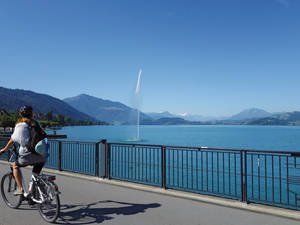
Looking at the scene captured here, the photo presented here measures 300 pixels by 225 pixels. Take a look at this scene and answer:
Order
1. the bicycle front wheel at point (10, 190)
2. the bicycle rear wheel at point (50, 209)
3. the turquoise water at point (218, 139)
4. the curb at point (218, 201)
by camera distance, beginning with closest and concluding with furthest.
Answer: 1. the bicycle rear wheel at point (50, 209)
2. the curb at point (218, 201)
3. the bicycle front wheel at point (10, 190)
4. the turquoise water at point (218, 139)

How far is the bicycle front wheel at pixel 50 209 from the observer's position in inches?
168

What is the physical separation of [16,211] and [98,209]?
1511 millimetres

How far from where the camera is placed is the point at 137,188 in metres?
6.79

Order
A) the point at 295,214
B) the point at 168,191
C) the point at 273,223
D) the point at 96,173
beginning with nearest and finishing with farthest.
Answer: the point at 273,223, the point at 295,214, the point at 168,191, the point at 96,173

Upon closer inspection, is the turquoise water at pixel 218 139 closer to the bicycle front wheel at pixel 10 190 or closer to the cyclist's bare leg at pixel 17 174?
the bicycle front wheel at pixel 10 190

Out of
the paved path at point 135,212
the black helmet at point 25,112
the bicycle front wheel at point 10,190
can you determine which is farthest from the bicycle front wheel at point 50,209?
the black helmet at point 25,112

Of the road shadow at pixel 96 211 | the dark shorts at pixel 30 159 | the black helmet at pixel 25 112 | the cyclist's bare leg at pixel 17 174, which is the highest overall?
the black helmet at pixel 25 112

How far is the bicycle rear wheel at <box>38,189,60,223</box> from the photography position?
426cm

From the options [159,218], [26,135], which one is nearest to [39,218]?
[26,135]

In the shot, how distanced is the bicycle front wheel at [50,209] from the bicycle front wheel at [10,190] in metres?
0.88

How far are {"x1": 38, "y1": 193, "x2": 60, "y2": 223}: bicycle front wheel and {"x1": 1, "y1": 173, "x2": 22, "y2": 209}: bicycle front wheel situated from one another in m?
0.88

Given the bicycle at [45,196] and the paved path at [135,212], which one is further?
the paved path at [135,212]

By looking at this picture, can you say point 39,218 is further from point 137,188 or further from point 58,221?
point 137,188

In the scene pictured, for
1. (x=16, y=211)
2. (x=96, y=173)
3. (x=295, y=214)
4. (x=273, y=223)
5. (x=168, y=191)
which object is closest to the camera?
(x=273, y=223)
